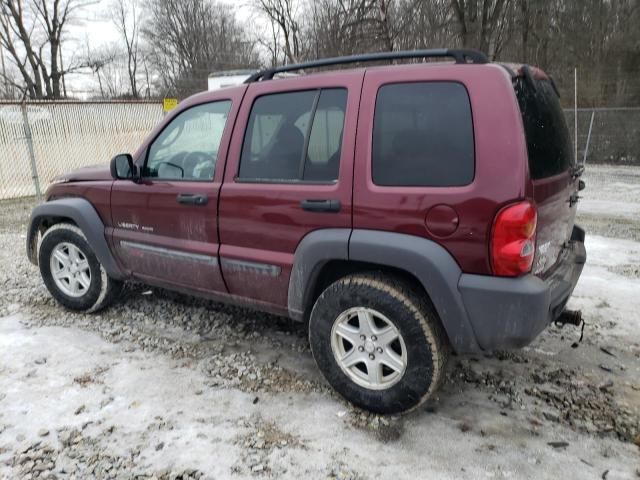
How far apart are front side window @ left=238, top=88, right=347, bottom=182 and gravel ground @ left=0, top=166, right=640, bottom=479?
4.37 feet

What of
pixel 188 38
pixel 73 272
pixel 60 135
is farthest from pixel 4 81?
pixel 73 272

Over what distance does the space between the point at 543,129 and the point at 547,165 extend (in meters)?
0.19

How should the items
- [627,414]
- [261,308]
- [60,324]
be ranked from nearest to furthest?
[627,414], [261,308], [60,324]

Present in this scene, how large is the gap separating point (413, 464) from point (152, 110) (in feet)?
41.7

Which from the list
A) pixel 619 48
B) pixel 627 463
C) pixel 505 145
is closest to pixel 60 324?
pixel 505 145

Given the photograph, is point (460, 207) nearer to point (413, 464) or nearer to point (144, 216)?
point (413, 464)

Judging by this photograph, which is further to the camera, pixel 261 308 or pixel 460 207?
pixel 261 308

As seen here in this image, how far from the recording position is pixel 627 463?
95.9 inches

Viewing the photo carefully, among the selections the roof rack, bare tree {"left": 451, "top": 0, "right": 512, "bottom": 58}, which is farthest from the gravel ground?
bare tree {"left": 451, "top": 0, "right": 512, "bottom": 58}

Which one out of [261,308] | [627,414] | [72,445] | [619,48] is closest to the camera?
[72,445]

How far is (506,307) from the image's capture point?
2.43 metres

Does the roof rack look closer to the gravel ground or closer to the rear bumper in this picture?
the rear bumper

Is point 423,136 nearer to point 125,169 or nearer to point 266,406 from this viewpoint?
point 266,406

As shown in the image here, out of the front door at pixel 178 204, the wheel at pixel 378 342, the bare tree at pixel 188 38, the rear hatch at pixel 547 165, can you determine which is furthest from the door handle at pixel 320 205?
the bare tree at pixel 188 38
